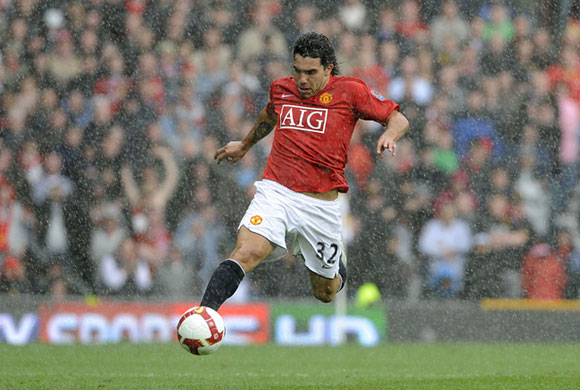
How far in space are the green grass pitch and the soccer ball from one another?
1160 mm

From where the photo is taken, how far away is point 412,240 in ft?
38.8

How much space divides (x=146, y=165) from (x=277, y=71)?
2062 mm

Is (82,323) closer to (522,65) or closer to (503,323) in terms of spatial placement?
(503,323)

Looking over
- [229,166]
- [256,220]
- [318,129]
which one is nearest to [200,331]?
[256,220]

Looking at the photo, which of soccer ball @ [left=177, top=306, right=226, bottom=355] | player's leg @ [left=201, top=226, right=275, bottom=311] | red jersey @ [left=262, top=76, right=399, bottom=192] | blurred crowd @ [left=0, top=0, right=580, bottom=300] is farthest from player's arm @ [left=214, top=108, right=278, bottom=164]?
blurred crowd @ [left=0, top=0, right=580, bottom=300]

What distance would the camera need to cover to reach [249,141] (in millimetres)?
7652

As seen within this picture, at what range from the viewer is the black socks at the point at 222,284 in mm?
6094

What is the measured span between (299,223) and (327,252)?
0.42 meters

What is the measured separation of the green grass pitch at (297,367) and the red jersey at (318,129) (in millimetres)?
1412

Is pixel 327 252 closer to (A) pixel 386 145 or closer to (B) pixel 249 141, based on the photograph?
(B) pixel 249 141

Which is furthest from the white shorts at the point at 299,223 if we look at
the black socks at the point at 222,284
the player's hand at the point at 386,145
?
the player's hand at the point at 386,145

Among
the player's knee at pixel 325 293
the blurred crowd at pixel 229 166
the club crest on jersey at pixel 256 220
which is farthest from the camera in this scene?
the blurred crowd at pixel 229 166

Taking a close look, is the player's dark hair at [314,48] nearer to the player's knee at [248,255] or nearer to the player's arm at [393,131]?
the player's arm at [393,131]

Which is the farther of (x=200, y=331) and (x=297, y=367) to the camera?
(x=297, y=367)
